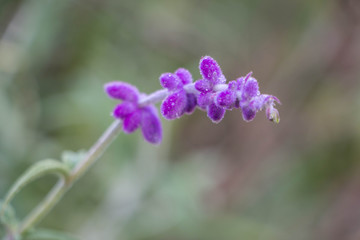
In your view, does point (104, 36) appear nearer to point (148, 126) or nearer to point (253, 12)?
point (253, 12)

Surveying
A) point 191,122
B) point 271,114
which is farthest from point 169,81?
point 191,122

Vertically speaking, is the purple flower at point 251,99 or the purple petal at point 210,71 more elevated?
the purple petal at point 210,71

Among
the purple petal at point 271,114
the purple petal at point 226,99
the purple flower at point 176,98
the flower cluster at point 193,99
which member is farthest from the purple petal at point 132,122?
the purple petal at point 271,114

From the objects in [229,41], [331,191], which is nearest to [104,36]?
[229,41]

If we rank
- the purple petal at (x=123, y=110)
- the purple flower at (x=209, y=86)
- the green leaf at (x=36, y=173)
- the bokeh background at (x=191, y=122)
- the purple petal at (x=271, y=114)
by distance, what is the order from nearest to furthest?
1. the purple petal at (x=271, y=114)
2. the purple flower at (x=209, y=86)
3. the green leaf at (x=36, y=173)
4. the purple petal at (x=123, y=110)
5. the bokeh background at (x=191, y=122)

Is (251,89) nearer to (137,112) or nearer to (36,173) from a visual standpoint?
(137,112)

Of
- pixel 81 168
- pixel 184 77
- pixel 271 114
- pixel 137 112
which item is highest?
pixel 184 77

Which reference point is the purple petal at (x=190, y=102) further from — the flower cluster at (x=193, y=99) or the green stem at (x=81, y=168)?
the green stem at (x=81, y=168)

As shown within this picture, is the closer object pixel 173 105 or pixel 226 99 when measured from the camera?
pixel 226 99
